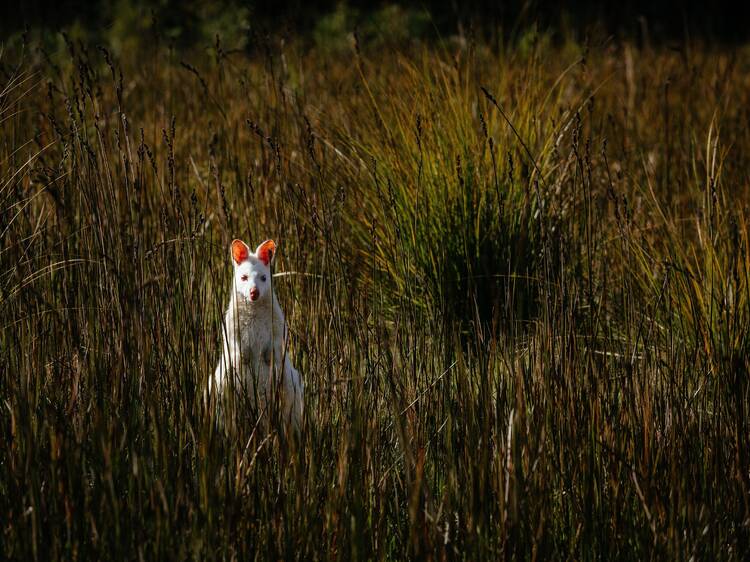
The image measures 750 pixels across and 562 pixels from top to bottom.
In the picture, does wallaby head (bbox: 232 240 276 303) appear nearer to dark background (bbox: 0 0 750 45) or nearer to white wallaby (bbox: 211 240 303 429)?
white wallaby (bbox: 211 240 303 429)

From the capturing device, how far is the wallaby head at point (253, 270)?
238 cm

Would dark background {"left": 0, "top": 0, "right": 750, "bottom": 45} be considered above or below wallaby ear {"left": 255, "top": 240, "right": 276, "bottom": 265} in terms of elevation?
above

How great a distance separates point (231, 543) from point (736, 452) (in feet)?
3.61

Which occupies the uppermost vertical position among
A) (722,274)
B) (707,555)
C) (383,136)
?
(383,136)

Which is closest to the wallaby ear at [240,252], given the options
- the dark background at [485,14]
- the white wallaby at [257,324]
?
the white wallaby at [257,324]

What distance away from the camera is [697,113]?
5492mm

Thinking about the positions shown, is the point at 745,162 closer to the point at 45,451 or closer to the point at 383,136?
the point at 383,136

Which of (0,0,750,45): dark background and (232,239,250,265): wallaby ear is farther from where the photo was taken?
(0,0,750,45): dark background

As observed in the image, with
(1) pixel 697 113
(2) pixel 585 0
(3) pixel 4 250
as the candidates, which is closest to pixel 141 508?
(3) pixel 4 250

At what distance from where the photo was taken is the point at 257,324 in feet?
8.16

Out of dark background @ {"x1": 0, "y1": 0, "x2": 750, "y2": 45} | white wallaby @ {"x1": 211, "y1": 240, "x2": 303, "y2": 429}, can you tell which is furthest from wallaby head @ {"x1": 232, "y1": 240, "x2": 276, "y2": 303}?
dark background @ {"x1": 0, "y1": 0, "x2": 750, "y2": 45}

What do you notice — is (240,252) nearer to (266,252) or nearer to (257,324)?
(266,252)

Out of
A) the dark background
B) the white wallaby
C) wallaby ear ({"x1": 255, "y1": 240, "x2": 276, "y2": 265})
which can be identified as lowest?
the white wallaby

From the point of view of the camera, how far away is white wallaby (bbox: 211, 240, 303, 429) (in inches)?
94.0
